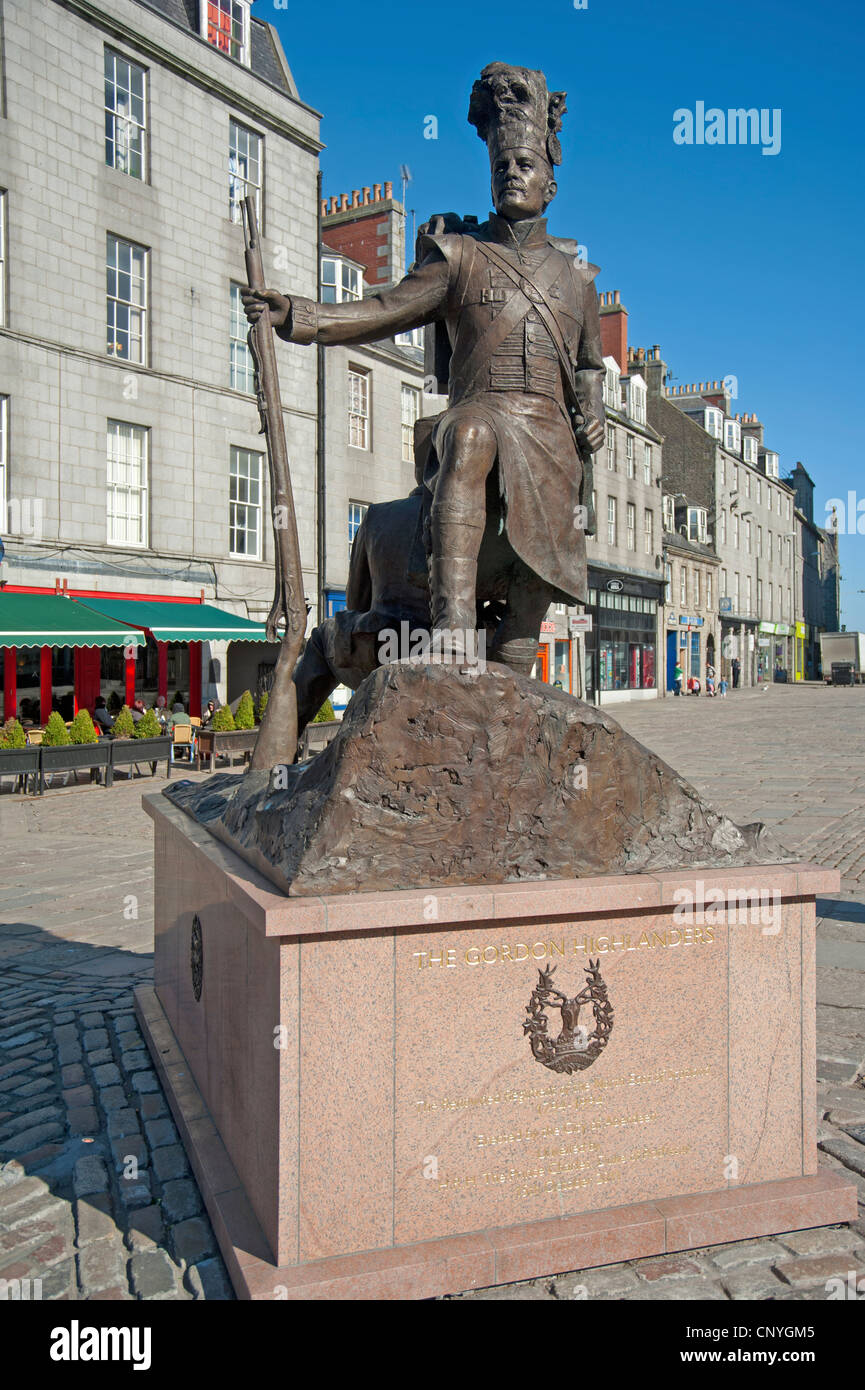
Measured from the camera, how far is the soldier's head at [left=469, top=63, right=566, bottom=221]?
13.3ft

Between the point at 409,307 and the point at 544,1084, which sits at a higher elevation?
the point at 409,307

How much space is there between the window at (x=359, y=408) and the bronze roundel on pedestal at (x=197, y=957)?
899 inches

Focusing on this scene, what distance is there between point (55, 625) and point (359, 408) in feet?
42.4

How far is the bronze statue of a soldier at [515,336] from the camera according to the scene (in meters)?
3.99

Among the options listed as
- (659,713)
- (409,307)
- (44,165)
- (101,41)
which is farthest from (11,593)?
(659,713)

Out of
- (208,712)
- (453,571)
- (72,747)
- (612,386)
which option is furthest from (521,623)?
(612,386)

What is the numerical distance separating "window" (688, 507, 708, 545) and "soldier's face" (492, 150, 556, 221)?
165ft

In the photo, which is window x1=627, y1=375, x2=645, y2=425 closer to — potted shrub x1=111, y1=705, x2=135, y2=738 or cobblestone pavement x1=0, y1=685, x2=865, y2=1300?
potted shrub x1=111, y1=705, x2=135, y2=738

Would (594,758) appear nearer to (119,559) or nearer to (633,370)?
(119,559)

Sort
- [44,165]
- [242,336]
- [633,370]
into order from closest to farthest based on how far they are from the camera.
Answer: [44,165] < [242,336] < [633,370]

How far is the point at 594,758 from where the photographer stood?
3.31m

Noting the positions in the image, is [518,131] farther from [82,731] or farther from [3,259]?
[3,259]

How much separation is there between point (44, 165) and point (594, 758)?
18.4 m
